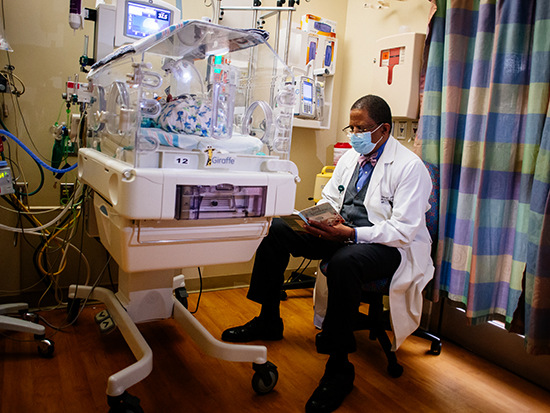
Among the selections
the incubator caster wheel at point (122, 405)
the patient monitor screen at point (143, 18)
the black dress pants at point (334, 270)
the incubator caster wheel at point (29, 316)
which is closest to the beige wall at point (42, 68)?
the incubator caster wheel at point (29, 316)

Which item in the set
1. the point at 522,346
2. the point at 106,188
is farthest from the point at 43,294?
the point at 522,346

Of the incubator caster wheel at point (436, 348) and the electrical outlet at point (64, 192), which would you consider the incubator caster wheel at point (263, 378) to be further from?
the electrical outlet at point (64, 192)

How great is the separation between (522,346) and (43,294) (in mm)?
2450

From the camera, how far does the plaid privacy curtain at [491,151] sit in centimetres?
174

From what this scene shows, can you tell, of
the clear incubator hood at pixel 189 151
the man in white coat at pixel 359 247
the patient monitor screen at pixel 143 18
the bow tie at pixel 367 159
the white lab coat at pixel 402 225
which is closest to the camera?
the clear incubator hood at pixel 189 151

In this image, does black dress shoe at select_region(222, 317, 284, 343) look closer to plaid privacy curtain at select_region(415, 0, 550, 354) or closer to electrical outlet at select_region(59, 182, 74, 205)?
plaid privacy curtain at select_region(415, 0, 550, 354)

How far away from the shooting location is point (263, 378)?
64.5 inches

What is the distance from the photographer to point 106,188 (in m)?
1.39

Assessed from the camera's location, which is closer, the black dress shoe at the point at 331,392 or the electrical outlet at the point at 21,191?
the black dress shoe at the point at 331,392

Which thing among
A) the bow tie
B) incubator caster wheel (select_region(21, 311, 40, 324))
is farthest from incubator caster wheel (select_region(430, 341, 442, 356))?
incubator caster wheel (select_region(21, 311, 40, 324))

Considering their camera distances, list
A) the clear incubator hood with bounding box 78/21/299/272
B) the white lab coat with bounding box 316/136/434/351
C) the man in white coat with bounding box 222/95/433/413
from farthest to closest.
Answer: the white lab coat with bounding box 316/136/434/351 → the man in white coat with bounding box 222/95/433/413 → the clear incubator hood with bounding box 78/21/299/272

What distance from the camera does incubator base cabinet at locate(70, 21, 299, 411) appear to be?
1.31m

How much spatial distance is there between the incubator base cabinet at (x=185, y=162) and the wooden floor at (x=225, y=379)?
175mm

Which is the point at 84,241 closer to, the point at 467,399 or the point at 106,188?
the point at 106,188
